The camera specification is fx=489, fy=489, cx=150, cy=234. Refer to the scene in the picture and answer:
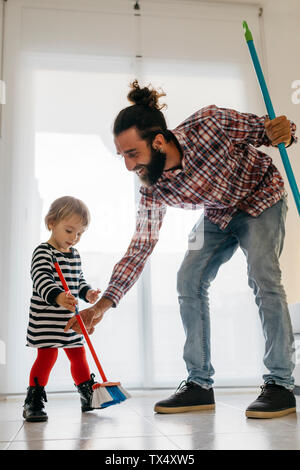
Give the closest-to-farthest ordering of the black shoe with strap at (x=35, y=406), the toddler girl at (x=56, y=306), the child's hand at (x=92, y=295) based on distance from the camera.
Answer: the black shoe with strap at (x=35, y=406) → the toddler girl at (x=56, y=306) → the child's hand at (x=92, y=295)

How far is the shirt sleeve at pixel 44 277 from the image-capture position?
1466 mm

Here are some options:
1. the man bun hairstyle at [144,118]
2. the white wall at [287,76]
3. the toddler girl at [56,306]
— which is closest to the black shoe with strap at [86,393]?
the toddler girl at [56,306]

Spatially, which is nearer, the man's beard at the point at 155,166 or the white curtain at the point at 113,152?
the man's beard at the point at 155,166

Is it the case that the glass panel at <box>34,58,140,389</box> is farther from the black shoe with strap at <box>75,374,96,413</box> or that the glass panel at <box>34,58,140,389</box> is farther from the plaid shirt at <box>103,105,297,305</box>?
the plaid shirt at <box>103,105,297,305</box>

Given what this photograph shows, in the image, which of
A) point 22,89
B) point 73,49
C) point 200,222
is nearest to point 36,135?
point 22,89

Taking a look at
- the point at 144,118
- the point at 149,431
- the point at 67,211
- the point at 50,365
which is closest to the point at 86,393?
the point at 50,365

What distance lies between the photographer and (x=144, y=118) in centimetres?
144

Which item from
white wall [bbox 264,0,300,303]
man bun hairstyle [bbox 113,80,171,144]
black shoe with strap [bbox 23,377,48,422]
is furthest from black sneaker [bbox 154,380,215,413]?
white wall [bbox 264,0,300,303]

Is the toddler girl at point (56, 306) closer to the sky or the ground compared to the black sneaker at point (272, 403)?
closer to the sky

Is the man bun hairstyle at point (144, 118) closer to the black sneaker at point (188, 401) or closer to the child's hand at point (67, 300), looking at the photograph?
the child's hand at point (67, 300)

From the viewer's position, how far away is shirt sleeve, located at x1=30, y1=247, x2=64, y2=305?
1466 mm

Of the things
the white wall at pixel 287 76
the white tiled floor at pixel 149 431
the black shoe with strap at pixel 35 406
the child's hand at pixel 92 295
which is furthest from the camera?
the white wall at pixel 287 76

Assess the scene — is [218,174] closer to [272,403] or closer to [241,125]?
[241,125]

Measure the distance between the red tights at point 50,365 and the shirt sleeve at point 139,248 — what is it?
0.98ft
